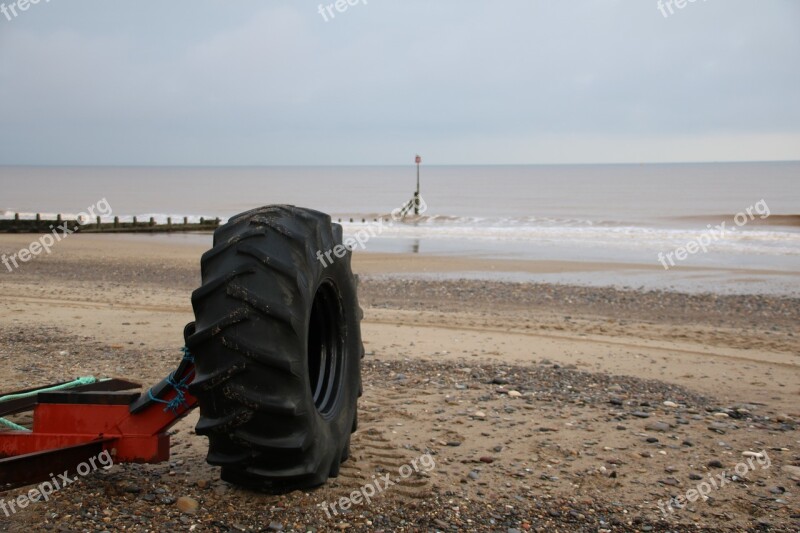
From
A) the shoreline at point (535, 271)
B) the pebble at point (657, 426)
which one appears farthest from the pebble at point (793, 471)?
the shoreline at point (535, 271)

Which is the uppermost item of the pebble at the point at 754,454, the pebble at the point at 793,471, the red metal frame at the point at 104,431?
the red metal frame at the point at 104,431

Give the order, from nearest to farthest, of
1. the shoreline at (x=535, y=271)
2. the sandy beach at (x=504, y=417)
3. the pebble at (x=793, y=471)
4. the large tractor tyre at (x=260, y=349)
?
the large tractor tyre at (x=260, y=349), the sandy beach at (x=504, y=417), the pebble at (x=793, y=471), the shoreline at (x=535, y=271)

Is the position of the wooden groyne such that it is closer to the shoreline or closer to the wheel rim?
the shoreline

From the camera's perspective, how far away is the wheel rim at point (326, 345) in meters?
4.95

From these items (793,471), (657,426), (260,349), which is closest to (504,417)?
(657,426)

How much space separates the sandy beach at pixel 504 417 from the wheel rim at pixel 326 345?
1.84ft

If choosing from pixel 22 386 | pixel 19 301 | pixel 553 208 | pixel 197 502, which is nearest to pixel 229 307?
pixel 197 502

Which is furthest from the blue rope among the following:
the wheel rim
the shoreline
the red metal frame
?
the shoreline

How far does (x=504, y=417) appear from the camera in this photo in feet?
20.8

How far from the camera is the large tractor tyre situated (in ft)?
12.2

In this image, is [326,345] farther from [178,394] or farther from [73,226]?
[73,226]

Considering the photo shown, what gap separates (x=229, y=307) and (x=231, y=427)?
1.95 feet

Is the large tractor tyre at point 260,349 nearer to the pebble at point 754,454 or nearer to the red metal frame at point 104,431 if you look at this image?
the red metal frame at point 104,431

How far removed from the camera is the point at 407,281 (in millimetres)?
18578
